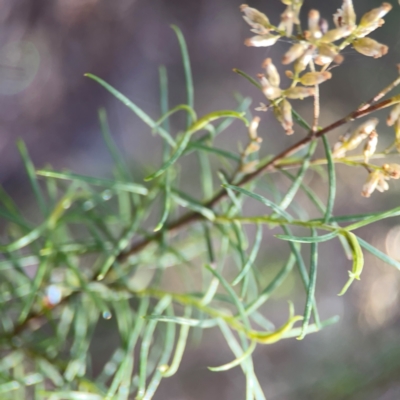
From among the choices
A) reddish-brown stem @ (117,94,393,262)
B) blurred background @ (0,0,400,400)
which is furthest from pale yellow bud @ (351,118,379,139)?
blurred background @ (0,0,400,400)

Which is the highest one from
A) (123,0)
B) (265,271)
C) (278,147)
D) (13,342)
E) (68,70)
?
(123,0)

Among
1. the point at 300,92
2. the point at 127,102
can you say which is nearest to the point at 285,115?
the point at 300,92

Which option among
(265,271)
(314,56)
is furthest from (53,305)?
(265,271)

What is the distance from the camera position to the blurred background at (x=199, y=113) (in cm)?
75

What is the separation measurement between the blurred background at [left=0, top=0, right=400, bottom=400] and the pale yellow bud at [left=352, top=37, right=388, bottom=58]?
533 millimetres

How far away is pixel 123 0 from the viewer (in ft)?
2.56

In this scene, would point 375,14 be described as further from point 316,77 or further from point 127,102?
point 127,102

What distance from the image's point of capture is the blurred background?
29.4 inches

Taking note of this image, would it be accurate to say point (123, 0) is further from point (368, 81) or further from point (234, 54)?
point (368, 81)

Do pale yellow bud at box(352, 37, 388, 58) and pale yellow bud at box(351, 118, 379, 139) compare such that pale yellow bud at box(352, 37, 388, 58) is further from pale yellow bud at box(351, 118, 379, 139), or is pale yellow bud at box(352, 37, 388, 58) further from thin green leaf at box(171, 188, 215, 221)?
thin green leaf at box(171, 188, 215, 221)

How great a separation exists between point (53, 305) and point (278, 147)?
1.80ft

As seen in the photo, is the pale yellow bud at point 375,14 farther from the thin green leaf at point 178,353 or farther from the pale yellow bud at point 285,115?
the thin green leaf at point 178,353

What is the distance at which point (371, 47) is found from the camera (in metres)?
0.19

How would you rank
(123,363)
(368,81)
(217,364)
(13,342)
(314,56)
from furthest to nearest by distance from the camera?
(217,364) < (368,81) < (13,342) < (123,363) < (314,56)
